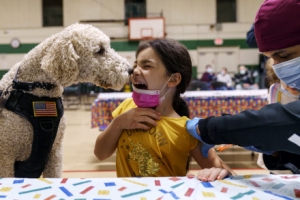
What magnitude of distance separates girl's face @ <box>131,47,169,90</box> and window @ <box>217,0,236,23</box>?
1189 cm

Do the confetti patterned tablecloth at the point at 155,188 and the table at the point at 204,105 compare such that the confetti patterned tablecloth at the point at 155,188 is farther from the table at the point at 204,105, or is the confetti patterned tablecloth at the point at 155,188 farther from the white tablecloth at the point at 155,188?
the table at the point at 204,105

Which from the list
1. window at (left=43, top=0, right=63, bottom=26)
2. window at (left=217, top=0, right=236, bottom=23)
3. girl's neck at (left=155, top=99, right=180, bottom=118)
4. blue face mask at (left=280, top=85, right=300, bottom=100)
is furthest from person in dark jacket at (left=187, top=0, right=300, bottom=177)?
window at (left=43, top=0, right=63, bottom=26)

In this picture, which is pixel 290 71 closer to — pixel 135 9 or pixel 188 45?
pixel 188 45

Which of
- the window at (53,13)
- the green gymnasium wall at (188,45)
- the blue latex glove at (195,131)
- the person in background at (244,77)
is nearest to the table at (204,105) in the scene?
the blue latex glove at (195,131)

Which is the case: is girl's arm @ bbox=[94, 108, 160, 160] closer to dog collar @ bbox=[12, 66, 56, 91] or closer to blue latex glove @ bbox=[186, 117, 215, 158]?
blue latex glove @ bbox=[186, 117, 215, 158]

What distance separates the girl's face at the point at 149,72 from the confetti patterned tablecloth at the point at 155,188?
1.57ft

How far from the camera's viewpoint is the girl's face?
4.03ft

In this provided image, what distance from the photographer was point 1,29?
12.6 metres

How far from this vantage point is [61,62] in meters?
1.35

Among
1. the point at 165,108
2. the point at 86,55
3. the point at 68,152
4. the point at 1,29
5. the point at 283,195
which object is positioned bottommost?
the point at 68,152

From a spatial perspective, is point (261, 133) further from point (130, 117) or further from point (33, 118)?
point (33, 118)

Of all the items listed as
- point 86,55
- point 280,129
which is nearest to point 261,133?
point 280,129

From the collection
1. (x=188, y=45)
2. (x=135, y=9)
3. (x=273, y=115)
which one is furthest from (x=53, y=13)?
(x=273, y=115)

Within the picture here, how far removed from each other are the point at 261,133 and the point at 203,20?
12151 millimetres
